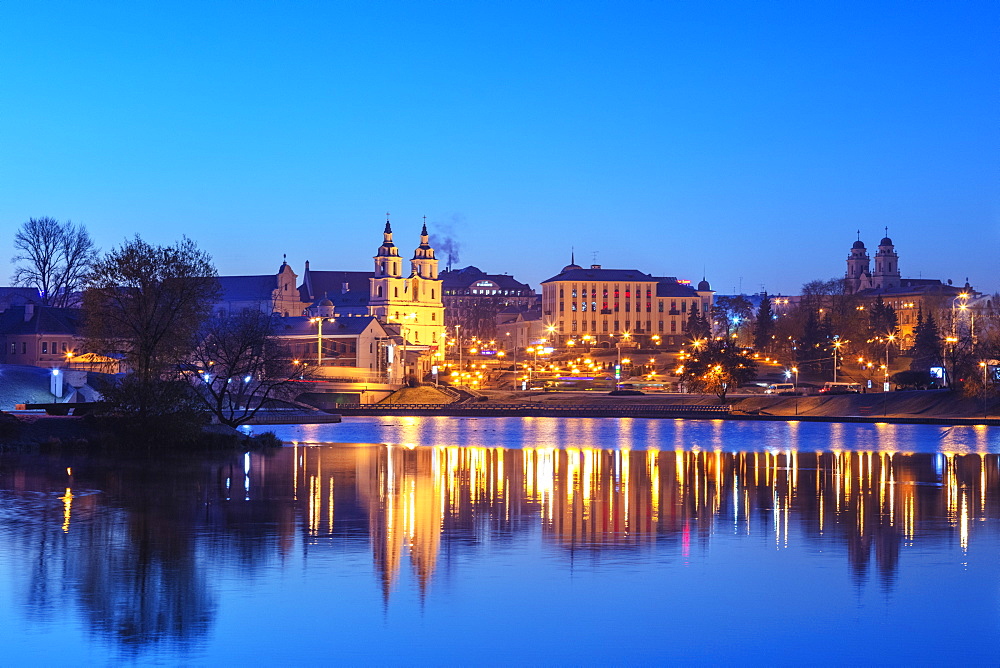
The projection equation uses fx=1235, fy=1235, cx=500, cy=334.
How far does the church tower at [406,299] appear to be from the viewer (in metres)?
Result: 134

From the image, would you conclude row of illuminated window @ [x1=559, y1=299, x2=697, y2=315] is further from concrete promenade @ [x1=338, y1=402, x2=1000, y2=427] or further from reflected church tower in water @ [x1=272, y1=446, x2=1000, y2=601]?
reflected church tower in water @ [x1=272, y1=446, x2=1000, y2=601]

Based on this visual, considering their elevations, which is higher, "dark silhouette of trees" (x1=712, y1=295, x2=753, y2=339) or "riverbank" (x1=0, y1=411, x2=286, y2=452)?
"dark silhouette of trees" (x1=712, y1=295, x2=753, y2=339)

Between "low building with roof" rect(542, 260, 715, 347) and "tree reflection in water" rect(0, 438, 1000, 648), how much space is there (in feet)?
414

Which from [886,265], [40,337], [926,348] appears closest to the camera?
[40,337]

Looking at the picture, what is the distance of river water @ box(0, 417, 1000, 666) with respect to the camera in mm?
12453

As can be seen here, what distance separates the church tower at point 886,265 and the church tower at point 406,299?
82.2 meters

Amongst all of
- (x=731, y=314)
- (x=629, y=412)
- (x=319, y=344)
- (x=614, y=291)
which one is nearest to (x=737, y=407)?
(x=629, y=412)

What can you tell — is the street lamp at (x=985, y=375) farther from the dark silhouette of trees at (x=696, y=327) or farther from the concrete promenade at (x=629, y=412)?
the dark silhouette of trees at (x=696, y=327)

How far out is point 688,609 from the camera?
14070 millimetres

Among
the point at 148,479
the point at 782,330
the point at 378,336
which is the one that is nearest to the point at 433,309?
the point at 378,336

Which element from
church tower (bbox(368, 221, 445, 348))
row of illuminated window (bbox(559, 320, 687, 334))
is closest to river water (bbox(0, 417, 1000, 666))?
church tower (bbox(368, 221, 445, 348))

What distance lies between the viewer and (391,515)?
21734 millimetres

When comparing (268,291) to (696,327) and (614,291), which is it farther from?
(696,327)

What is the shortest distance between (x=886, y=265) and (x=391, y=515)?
595 feet
